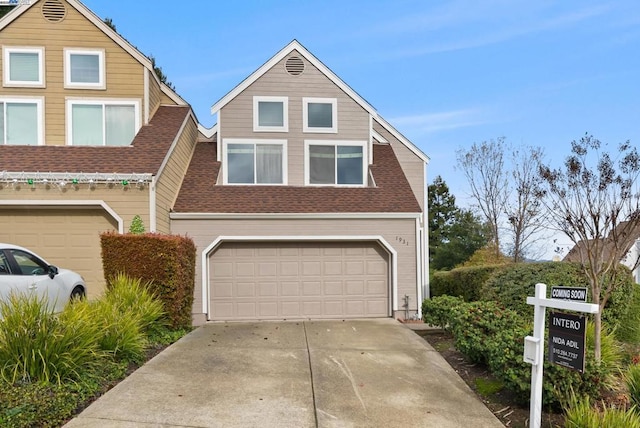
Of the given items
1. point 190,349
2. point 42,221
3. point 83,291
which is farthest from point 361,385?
point 42,221

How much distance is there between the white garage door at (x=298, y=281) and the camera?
45.3 feet

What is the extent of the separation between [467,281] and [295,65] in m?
8.49

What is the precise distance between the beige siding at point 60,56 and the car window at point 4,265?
6326mm

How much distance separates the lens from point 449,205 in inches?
1615

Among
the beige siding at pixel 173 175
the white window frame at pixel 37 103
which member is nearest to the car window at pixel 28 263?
the beige siding at pixel 173 175

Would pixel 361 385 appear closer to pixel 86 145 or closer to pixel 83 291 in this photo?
pixel 83 291

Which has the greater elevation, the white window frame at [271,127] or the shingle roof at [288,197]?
the white window frame at [271,127]

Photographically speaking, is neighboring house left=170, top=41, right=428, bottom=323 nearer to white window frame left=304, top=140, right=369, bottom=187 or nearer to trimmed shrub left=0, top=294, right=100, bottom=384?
white window frame left=304, top=140, right=369, bottom=187

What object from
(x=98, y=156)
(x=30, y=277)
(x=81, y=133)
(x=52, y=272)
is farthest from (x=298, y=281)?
(x=81, y=133)

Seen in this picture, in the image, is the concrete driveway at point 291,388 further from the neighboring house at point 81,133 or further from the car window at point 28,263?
the neighboring house at point 81,133

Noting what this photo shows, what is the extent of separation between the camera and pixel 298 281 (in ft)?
45.9

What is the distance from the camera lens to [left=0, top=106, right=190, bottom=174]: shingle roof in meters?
12.5

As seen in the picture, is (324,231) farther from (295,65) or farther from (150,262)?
(295,65)

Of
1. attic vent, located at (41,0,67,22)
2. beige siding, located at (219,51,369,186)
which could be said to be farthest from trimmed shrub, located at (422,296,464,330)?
attic vent, located at (41,0,67,22)
